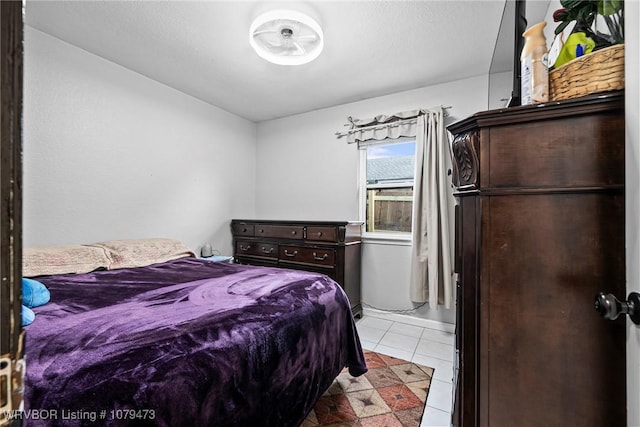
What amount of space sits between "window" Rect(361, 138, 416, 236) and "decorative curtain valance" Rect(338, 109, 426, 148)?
0.12 m

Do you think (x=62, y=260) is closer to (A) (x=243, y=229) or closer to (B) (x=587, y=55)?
(A) (x=243, y=229)

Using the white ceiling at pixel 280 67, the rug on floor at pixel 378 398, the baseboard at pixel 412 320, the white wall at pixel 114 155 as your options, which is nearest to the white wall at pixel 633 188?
the rug on floor at pixel 378 398

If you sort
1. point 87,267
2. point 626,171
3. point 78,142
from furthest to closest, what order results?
point 78,142 → point 87,267 → point 626,171

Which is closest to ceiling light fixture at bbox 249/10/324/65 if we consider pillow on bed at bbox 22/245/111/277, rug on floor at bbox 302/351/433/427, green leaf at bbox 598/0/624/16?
green leaf at bbox 598/0/624/16

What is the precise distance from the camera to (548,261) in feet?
2.55

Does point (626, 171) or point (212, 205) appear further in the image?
point (212, 205)

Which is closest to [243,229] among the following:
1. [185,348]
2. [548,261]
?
[185,348]

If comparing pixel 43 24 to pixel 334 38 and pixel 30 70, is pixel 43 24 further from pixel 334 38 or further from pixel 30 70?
pixel 334 38

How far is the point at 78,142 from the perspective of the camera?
2.35 m

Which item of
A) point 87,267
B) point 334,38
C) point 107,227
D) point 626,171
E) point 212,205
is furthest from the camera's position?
point 212,205

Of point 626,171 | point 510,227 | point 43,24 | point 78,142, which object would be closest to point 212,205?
point 78,142

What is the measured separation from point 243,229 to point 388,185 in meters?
1.90

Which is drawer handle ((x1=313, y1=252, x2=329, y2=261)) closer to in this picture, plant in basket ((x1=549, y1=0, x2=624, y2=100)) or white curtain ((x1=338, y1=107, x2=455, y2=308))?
white curtain ((x1=338, y1=107, x2=455, y2=308))

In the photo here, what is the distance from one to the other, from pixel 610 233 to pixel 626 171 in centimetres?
16
